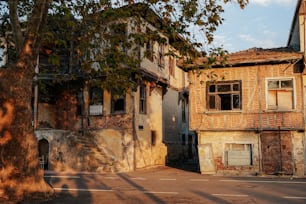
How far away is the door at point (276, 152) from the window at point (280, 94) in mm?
1361

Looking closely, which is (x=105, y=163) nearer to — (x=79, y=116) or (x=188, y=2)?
(x=79, y=116)

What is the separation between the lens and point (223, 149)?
20.4 meters

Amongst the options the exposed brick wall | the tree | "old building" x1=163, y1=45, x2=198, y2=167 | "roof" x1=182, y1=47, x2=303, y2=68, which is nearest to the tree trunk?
the tree

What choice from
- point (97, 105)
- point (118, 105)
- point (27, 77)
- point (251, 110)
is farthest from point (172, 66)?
point (27, 77)

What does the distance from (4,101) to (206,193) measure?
24.0 feet

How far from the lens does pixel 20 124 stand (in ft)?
38.3

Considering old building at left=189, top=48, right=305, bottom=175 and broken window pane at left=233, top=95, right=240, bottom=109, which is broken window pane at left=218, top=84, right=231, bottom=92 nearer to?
old building at left=189, top=48, right=305, bottom=175

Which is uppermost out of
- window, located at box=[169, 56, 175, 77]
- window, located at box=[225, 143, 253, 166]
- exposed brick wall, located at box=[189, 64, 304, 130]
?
window, located at box=[169, 56, 175, 77]

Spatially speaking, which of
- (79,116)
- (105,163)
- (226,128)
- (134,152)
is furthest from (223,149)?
(79,116)

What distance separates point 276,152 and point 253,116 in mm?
2178

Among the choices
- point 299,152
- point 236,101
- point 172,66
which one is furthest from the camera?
point 172,66

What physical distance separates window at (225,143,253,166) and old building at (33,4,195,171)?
604 centimetres

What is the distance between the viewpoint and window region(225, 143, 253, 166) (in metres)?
20.0

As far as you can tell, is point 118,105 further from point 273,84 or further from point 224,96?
point 273,84
